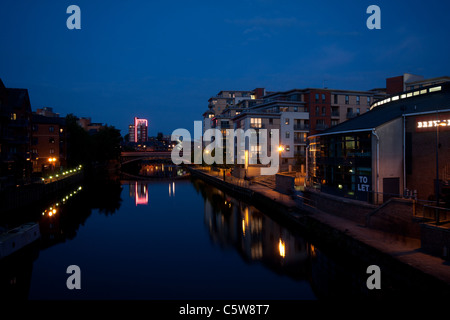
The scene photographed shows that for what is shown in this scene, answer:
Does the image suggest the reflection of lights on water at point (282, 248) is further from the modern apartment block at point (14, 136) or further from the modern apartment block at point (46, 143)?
the modern apartment block at point (46, 143)

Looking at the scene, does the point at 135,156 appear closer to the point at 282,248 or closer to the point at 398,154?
the point at 282,248

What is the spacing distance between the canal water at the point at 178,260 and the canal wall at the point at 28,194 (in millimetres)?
1916

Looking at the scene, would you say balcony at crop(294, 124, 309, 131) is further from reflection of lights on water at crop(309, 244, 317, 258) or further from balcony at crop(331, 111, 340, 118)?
reflection of lights on water at crop(309, 244, 317, 258)

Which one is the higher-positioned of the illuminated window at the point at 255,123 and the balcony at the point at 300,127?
the illuminated window at the point at 255,123

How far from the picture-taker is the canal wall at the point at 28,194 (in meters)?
30.8

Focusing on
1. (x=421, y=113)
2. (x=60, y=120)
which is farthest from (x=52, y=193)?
(x=421, y=113)

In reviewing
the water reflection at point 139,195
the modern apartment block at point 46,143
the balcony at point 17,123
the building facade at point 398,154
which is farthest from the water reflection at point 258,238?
the modern apartment block at point 46,143

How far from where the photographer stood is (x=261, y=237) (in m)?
26.4

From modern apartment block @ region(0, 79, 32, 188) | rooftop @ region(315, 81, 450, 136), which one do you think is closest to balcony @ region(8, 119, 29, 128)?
modern apartment block @ region(0, 79, 32, 188)

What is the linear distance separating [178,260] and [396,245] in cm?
1391

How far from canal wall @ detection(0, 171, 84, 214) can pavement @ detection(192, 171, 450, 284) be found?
30443 mm
